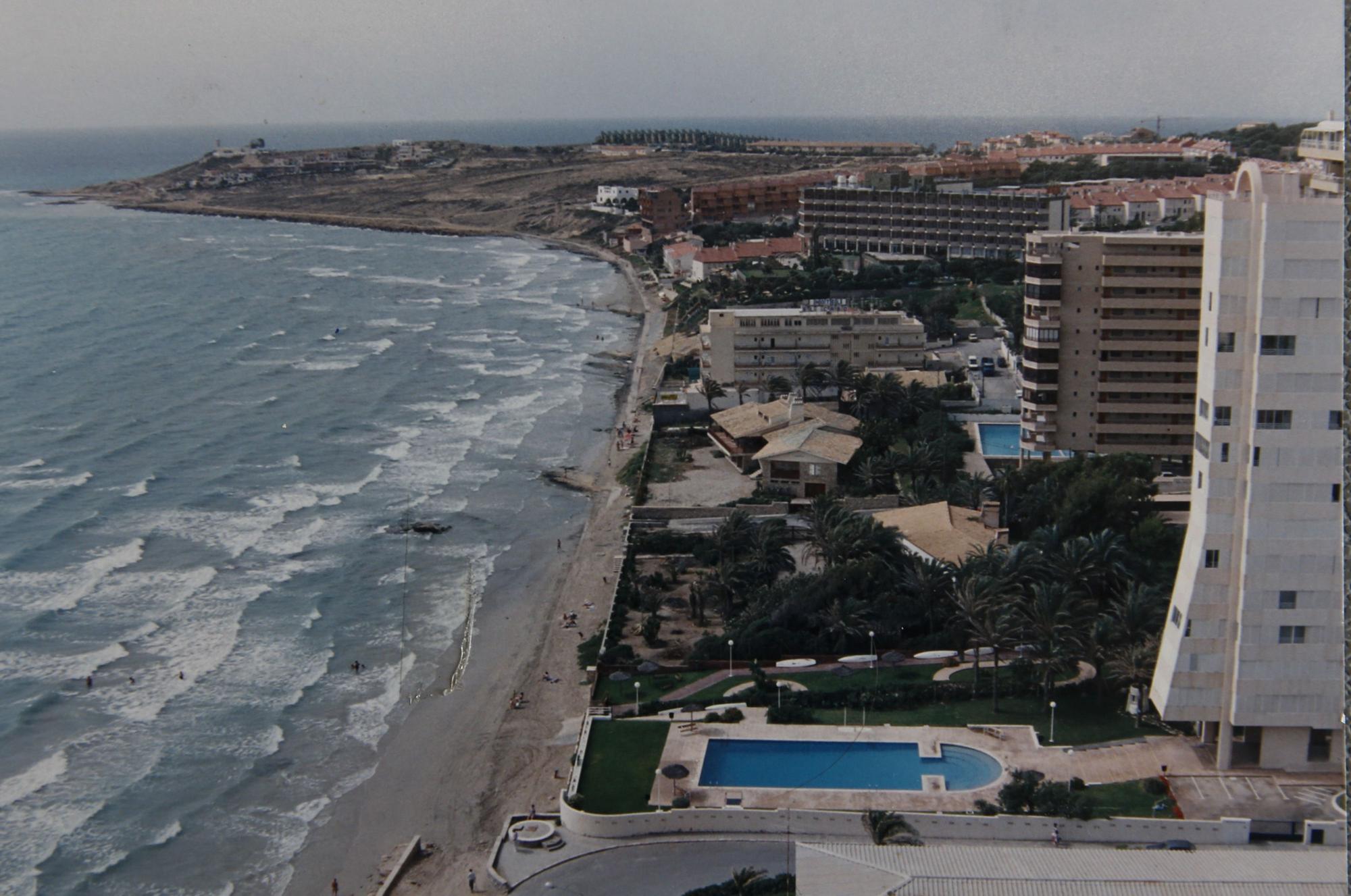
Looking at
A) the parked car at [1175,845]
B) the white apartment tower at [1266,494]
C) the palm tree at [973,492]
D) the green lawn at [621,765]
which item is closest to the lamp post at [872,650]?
the green lawn at [621,765]

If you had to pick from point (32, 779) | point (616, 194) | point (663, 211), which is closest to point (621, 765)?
point (32, 779)

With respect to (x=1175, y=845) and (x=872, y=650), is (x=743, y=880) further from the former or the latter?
(x=872, y=650)

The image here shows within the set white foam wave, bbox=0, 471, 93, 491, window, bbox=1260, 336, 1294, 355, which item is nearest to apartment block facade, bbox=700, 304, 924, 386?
white foam wave, bbox=0, 471, 93, 491

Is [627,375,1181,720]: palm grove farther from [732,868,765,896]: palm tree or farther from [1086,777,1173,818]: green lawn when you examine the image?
[732,868,765,896]: palm tree

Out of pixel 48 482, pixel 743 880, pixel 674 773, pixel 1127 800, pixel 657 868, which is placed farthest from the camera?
pixel 48 482

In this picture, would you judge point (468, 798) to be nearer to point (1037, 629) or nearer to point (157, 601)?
point (1037, 629)

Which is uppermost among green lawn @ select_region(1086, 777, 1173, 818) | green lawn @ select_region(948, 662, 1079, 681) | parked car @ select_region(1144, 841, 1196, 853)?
green lawn @ select_region(948, 662, 1079, 681)
